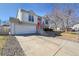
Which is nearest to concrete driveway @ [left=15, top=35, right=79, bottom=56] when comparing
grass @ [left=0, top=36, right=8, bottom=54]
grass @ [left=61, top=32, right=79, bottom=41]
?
grass @ [left=61, top=32, right=79, bottom=41]

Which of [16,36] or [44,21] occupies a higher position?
[44,21]

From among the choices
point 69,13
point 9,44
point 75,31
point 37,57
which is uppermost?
point 69,13

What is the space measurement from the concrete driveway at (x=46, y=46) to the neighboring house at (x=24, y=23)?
0.15 meters

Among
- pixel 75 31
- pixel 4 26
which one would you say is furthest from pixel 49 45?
pixel 4 26

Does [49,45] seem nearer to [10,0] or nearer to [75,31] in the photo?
[75,31]

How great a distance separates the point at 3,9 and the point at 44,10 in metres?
0.83

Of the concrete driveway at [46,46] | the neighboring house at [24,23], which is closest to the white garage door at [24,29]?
the neighboring house at [24,23]

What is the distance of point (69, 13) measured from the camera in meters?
3.90

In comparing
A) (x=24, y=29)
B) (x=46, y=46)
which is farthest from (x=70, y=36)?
(x=24, y=29)

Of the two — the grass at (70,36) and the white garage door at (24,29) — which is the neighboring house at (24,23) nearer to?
the white garage door at (24,29)

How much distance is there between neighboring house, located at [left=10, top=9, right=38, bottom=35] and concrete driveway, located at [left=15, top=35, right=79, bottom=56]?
15cm

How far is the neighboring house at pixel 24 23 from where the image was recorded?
3926 mm

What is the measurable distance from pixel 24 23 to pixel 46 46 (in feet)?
2.17

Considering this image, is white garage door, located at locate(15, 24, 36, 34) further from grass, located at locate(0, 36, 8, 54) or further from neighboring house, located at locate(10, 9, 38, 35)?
grass, located at locate(0, 36, 8, 54)
